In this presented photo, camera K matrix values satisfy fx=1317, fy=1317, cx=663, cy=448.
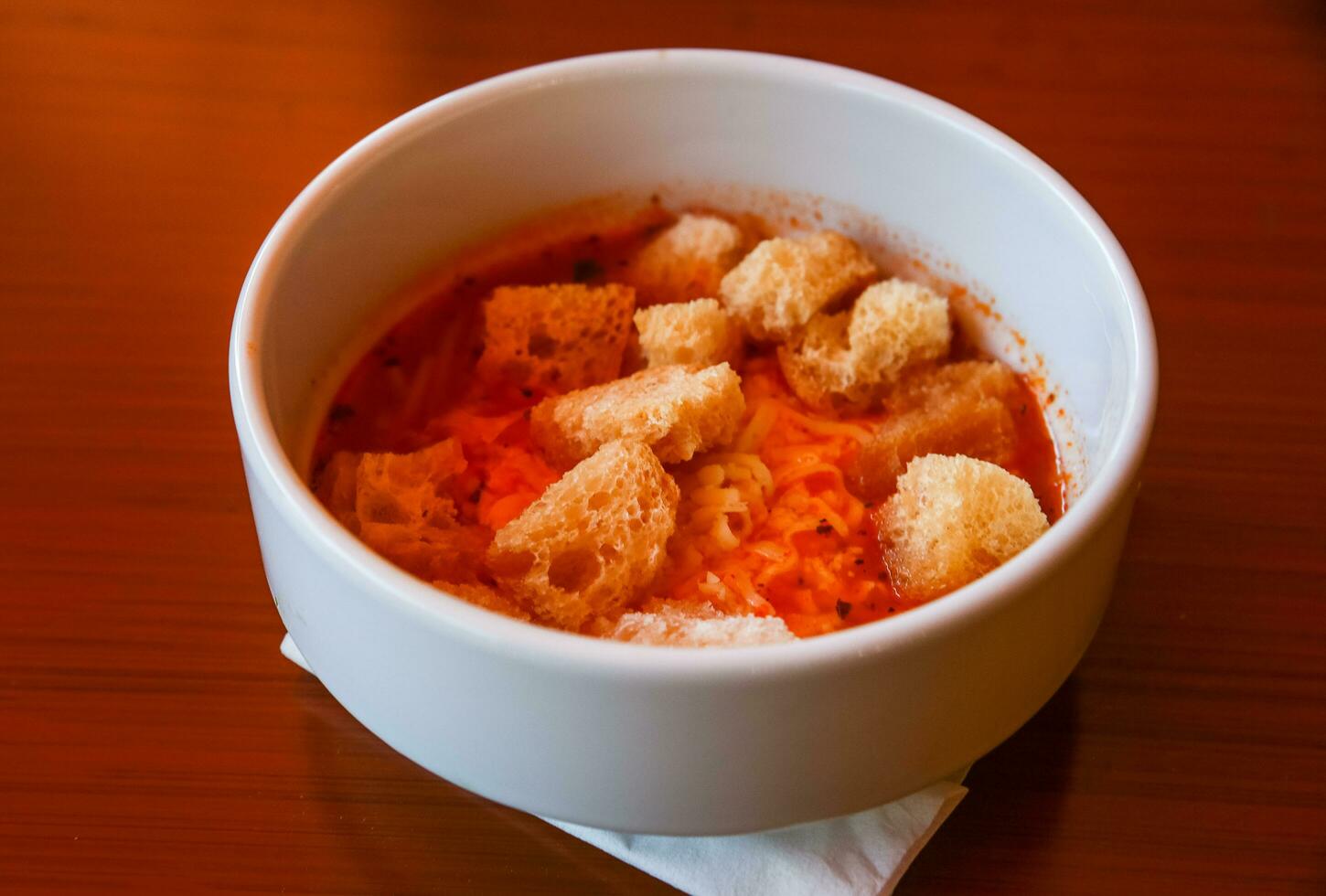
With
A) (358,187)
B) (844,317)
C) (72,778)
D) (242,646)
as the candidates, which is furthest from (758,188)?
(72,778)

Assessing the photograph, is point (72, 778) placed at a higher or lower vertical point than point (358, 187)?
lower

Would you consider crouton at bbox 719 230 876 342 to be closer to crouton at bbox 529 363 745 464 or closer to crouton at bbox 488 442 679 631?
crouton at bbox 529 363 745 464

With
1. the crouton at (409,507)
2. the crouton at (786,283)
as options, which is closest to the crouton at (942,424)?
the crouton at (786,283)

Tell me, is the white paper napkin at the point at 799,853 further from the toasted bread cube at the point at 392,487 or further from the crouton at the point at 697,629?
the toasted bread cube at the point at 392,487

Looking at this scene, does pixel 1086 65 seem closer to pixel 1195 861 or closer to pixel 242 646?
pixel 1195 861

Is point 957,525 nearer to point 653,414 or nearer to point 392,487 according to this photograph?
point 653,414

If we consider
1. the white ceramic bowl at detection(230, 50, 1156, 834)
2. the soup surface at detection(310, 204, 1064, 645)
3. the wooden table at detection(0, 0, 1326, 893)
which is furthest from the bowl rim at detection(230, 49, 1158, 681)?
the wooden table at detection(0, 0, 1326, 893)
